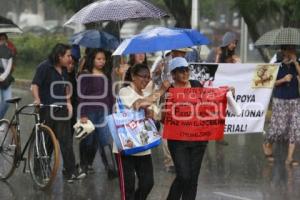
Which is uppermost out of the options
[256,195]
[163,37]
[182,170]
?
[163,37]

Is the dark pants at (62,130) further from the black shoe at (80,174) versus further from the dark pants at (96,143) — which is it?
the dark pants at (96,143)

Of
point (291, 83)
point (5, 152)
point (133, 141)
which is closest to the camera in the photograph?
point (133, 141)

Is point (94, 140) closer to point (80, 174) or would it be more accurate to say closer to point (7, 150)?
point (80, 174)

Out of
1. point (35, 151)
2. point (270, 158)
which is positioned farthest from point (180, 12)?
point (35, 151)

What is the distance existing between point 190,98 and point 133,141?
71cm

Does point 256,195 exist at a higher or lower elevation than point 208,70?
lower

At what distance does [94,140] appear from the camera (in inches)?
389

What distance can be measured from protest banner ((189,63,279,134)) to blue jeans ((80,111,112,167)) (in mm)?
2085

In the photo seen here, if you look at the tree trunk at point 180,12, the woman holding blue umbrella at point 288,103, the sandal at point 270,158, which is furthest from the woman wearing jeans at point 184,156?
the tree trunk at point 180,12

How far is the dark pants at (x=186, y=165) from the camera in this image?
7.21 meters

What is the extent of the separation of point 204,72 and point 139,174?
4.33 metres

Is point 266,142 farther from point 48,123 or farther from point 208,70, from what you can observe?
point 48,123

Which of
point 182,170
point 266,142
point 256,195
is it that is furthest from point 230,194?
point 266,142

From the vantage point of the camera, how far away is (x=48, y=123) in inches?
367
